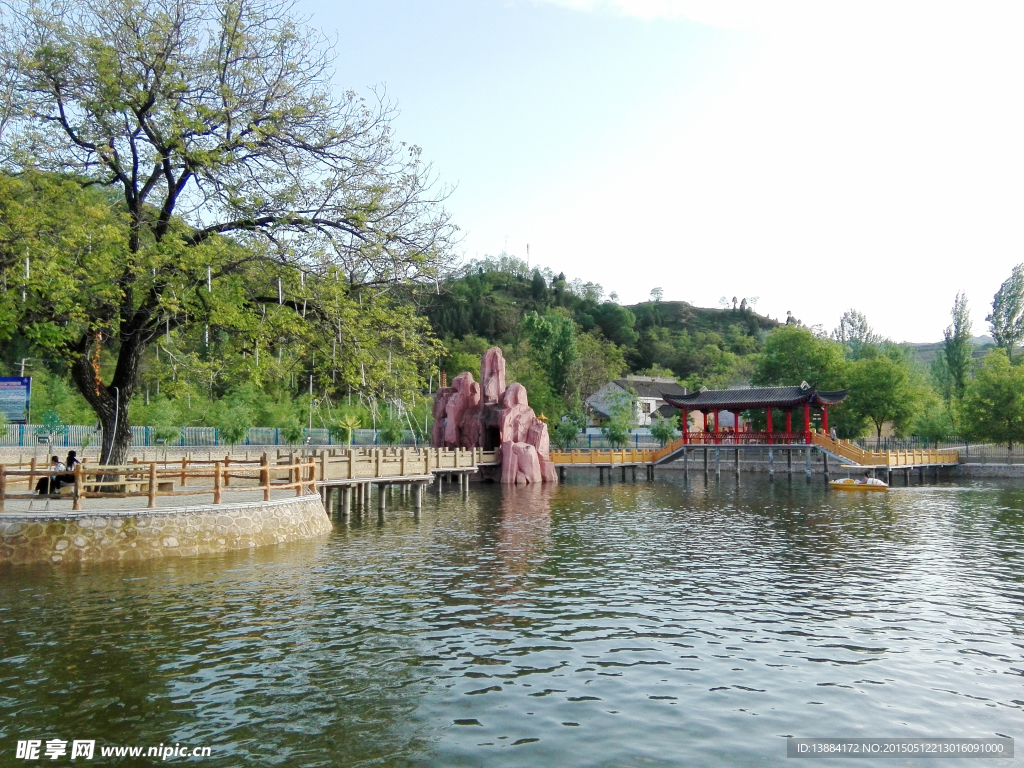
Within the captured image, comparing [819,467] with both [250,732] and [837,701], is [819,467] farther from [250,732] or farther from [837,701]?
[250,732]

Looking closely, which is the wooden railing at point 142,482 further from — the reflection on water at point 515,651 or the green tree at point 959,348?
the green tree at point 959,348

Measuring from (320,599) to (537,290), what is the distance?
14134 centimetres

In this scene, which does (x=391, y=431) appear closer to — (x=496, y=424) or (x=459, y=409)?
(x=459, y=409)

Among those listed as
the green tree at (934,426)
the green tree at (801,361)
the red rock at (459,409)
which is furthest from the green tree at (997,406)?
the red rock at (459,409)

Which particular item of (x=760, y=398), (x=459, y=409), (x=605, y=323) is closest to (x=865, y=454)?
(x=760, y=398)

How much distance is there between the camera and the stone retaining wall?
17.8 metres

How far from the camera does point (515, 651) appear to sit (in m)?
12.1

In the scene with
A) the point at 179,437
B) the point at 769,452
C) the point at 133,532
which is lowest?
the point at 133,532

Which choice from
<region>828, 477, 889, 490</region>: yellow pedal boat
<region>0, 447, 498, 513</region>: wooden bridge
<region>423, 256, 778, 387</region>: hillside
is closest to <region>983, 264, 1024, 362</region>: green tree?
<region>423, 256, 778, 387</region>: hillside

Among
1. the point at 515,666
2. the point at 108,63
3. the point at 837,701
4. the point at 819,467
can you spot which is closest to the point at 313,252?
the point at 108,63

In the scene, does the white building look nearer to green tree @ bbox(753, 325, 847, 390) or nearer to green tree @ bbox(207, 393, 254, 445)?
green tree @ bbox(753, 325, 847, 390)

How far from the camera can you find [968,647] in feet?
40.8

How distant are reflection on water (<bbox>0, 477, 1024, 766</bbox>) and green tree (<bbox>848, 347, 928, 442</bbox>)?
148 ft

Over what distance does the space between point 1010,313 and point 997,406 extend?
108ft
